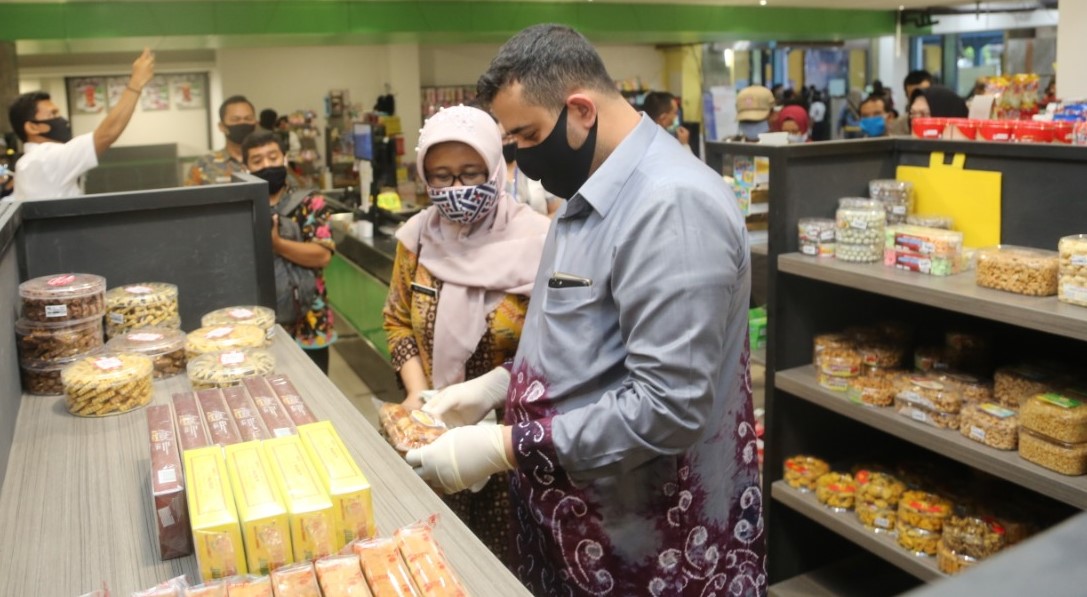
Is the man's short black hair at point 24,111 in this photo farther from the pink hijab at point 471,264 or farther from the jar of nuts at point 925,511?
the jar of nuts at point 925,511

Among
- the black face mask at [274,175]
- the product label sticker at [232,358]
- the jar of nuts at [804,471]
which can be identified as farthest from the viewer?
the black face mask at [274,175]

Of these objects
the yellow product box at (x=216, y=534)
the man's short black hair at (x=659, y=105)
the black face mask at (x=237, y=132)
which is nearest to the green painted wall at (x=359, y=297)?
the black face mask at (x=237, y=132)

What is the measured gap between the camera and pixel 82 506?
1587 mm

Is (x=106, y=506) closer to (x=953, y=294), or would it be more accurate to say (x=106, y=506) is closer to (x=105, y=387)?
(x=105, y=387)

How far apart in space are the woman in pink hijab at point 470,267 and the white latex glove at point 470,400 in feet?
0.72

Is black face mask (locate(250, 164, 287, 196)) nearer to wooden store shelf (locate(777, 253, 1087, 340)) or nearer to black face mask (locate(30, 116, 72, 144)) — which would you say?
black face mask (locate(30, 116, 72, 144))

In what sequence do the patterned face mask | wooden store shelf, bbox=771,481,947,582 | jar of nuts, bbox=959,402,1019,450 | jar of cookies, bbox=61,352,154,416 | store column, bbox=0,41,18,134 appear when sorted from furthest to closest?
store column, bbox=0,41,18,134
wooden store shelf, bbox=771,481,947,582
jar of nuts, bbox=959,402,1019,450
the patterned face mask
jar of cookies, bbox=61,352,154,416

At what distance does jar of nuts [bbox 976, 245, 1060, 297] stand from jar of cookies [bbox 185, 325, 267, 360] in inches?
78.1

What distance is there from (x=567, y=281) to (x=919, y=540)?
177cm

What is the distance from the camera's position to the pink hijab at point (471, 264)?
256 cm

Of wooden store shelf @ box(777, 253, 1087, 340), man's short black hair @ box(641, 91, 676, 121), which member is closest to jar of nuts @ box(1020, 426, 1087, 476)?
wooden store shelf @ box(777, 253, 1087, 340)

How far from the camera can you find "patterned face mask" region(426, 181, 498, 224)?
2.49 m

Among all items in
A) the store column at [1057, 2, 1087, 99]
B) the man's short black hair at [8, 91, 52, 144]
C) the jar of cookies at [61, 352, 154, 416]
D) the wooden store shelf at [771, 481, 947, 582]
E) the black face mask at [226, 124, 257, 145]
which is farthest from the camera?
the black face mask at [226, 124, 257, 145]

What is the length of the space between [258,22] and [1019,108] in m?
9.01
